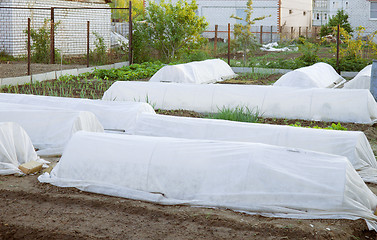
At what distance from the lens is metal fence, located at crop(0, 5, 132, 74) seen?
1597 cm

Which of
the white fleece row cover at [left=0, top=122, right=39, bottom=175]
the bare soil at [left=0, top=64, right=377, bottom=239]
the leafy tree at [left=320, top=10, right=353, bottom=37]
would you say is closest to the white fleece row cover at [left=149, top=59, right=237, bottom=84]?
the white fleece row cover at [left=0, top=122, right=39, bottom=175]

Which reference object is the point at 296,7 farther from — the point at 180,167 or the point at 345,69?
the point at 180,167

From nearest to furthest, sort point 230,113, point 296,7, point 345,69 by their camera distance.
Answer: point 230,113, point 345,69, point 296,7

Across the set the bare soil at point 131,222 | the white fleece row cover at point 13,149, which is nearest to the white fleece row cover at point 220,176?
the bare soil at point 131,222

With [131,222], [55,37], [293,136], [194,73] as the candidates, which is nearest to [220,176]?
[131,222]

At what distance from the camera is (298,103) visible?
8633 millimetres

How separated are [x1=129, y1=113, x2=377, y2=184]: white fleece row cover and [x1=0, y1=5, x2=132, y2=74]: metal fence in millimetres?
8945

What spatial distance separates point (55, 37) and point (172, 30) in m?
4.39

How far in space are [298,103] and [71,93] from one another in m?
4.61

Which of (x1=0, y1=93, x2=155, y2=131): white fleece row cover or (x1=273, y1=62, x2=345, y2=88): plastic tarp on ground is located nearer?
(x1=0, y1=93, x2=155, y2=131): white fleece row cover

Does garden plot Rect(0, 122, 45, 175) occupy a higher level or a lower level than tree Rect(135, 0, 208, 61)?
lower

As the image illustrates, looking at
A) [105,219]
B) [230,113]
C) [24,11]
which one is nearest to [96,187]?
[105,219]

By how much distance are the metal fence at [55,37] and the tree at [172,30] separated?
0.97 meters

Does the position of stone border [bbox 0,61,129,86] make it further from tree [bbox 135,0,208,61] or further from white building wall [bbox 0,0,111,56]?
tree [bbox 135,0,208,61]
